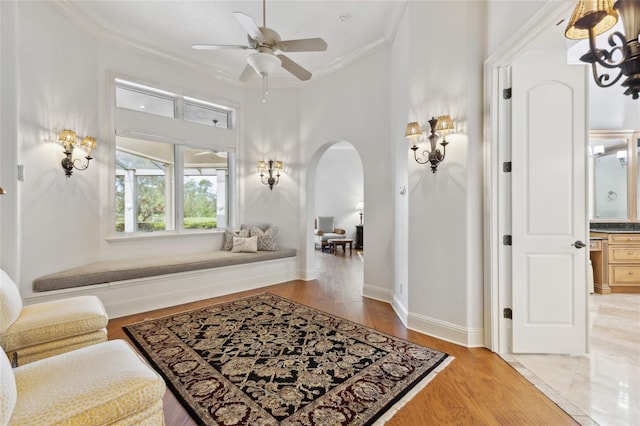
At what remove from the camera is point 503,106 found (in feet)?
8.32

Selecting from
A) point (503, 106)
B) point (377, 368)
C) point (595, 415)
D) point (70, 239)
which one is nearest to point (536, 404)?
point (595, 415)

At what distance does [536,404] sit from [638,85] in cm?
194

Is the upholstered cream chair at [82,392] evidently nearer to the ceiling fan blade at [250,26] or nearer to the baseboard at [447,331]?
the ceiling fan blade at [250,26]

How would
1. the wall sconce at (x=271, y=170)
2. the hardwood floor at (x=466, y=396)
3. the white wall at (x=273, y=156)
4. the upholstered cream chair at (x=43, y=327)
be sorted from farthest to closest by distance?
the white wall at (x=273, y=156), the wall sconce at (x=271, y=170), the upholstered cream chair at (x=43, y=327), the hardwood floor at (x=466, y=396)

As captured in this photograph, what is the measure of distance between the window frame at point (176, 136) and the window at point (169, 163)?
0.04 ft

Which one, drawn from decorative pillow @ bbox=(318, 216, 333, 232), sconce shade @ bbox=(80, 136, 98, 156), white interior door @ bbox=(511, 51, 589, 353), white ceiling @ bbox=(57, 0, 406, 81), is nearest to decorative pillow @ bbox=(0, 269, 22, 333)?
sconce shade @ bbox=(80, 136, 98, 156)

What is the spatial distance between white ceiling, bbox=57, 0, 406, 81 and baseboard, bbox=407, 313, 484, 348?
3.53 m

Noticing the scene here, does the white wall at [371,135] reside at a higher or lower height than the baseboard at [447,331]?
higher

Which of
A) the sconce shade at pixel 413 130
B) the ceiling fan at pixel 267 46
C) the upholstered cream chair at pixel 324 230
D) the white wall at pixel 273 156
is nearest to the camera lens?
the ceiling fan at pixel 267 46

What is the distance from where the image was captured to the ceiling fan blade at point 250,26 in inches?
81.4

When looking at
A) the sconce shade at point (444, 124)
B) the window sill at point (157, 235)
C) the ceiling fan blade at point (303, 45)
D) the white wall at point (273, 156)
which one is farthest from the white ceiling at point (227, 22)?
the window sill at point (157, 235)

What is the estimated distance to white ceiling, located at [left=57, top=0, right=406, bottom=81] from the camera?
133 inches

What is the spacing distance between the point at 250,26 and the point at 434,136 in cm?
192

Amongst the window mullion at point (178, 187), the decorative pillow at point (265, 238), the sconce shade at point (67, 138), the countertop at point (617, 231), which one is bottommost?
the decorative pillow at point (265, 238)
